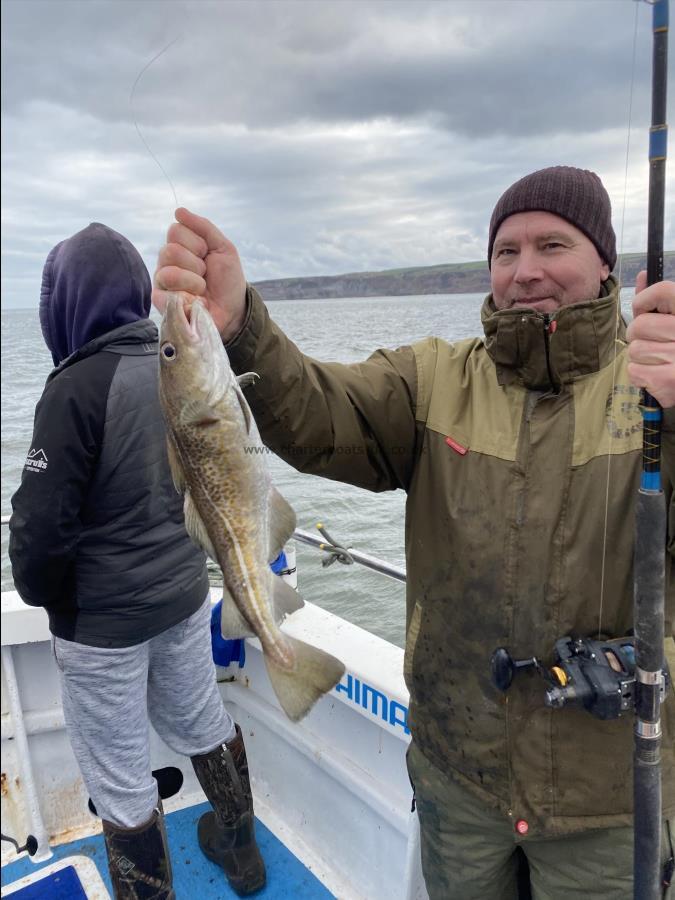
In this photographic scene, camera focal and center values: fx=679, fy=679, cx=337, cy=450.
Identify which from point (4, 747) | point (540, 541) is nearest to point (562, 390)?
point (540, 541)

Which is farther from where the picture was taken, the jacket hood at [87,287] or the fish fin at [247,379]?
the jacket hood at [87,287]

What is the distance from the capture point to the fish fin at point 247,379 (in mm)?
1918

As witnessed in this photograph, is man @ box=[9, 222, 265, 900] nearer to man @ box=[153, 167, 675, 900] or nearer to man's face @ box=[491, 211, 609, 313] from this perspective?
A: man @ box=[153, 167, 675, 900]

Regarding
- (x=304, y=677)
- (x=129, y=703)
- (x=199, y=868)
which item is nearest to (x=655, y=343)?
(x=304, y=677)

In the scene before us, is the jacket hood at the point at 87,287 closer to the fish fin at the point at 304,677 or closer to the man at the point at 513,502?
the man at the point at 513,502

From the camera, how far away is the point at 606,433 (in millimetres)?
2084

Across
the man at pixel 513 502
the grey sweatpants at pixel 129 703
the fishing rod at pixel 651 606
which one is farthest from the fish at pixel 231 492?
the grey sweatpants at pixel 129 703

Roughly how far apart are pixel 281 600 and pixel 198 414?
638mm

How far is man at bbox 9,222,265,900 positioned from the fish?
982mm

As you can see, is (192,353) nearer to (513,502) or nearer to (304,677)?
(304,677)

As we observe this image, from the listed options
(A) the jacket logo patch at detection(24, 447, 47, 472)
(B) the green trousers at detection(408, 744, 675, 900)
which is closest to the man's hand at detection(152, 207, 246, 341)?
(A) the jacket logo patch at detection(24, 447, 47, 472)

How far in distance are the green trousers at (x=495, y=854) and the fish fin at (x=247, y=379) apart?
58.3 inches

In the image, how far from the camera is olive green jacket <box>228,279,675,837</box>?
2061mm

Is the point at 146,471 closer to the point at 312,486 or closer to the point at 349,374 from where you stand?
the point at 349,374
